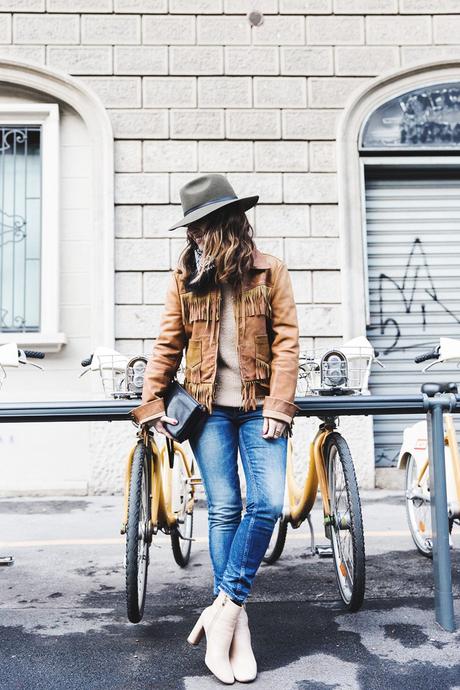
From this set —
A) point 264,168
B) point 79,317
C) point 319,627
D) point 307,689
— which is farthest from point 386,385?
point 307,689

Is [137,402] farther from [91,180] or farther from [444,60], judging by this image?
[444,60]

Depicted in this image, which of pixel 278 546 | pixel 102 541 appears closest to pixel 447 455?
pixel 278 546

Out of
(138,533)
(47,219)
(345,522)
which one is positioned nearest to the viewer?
(138,533)

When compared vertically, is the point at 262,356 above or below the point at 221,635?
above

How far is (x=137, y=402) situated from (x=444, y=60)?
5.57 metres

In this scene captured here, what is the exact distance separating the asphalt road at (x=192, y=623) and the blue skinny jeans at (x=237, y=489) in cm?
39

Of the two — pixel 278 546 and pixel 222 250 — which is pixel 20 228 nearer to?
pixel 278 546

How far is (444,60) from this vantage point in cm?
710

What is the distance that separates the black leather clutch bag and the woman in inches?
1.2

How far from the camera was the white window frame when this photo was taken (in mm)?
6719

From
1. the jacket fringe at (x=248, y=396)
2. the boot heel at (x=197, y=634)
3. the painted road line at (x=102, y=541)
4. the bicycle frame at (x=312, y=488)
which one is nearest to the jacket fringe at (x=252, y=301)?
the jacket fringe at (x=248, y=396)

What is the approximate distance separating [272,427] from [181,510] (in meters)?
1.46

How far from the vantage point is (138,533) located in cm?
309

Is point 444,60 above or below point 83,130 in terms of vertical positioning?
above
